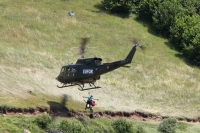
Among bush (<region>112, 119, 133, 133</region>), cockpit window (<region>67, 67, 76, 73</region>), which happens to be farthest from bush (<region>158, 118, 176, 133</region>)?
cockpit window (<region>67, 67, 76, 73</region>)

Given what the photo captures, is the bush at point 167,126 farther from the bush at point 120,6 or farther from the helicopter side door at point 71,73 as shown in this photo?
the bush at point 120,6

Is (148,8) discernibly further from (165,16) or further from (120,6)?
(120,6)

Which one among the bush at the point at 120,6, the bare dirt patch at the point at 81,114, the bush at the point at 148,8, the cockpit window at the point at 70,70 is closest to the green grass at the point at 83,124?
the bare dirt patch at the point at 81,114

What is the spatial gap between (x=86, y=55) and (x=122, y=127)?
27.3 metres

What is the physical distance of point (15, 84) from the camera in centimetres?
4844

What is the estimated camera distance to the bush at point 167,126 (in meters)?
48.3

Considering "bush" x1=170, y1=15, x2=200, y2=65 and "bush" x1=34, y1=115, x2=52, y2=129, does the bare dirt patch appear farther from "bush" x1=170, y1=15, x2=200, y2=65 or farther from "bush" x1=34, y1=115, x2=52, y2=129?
"bush" x1=170, y1=15, x2=200, y2=65

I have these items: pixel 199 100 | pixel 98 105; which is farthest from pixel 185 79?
pixel 98 105

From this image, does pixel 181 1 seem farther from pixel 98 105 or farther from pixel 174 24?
pixel 98 105

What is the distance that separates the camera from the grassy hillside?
52.4 metres

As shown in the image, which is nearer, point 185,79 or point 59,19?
point 185,79

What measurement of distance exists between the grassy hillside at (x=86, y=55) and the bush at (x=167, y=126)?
5526mm

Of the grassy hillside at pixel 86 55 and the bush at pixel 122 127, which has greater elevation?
the grassy hillside at pixel 86 55

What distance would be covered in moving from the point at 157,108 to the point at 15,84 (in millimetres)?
17558
